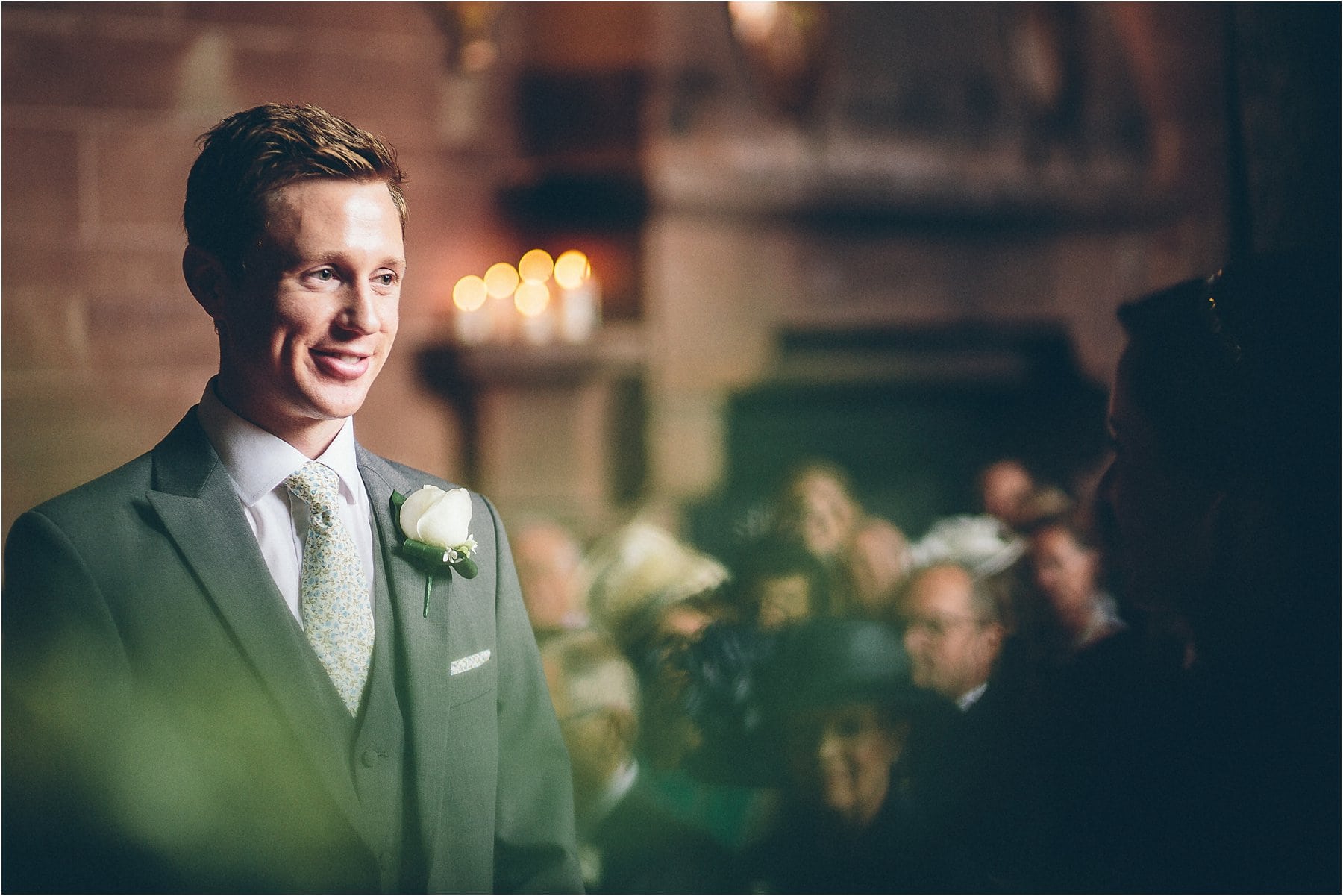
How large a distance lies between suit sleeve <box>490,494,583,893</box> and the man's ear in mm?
241

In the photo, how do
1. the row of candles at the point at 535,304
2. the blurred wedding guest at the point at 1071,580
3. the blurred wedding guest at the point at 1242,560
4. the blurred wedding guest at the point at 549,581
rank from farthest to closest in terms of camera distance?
the row of candles at the point at 535,304, the blurred wedding guest at the point at 1071,580, the blurred wedding guest at the point at 549,581, the blurred wedding guest at the point at 1242,560

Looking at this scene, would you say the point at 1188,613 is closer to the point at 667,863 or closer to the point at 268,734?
the point at 667,863

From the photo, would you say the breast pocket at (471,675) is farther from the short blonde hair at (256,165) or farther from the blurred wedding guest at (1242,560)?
the blurred wedding guest at (1242,560)

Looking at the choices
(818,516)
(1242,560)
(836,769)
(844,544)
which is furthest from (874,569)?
(1242,560)

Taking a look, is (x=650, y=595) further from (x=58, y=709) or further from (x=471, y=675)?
(x=58, y=709)

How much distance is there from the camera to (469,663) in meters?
0.67

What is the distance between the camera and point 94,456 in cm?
218

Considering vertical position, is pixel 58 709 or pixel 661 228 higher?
pixel 661 228

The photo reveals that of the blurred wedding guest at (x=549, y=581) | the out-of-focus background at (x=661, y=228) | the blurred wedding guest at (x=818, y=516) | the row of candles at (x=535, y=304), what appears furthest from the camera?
the row of candles at (x=535, y=304)

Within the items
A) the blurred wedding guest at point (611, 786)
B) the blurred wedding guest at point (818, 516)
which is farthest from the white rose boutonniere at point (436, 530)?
the blurred wedding guest at point (818, 516)

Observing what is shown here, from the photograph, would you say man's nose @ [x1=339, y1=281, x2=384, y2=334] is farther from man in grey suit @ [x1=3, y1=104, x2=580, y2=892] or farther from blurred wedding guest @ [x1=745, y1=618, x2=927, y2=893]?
blurred wedding guest @ [x1=745, y1=618, x2=927, y2=893]

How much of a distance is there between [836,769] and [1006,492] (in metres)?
1.32

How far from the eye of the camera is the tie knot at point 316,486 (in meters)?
0.61

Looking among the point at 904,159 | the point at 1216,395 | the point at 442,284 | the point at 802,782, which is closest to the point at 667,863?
the point at 802,782
